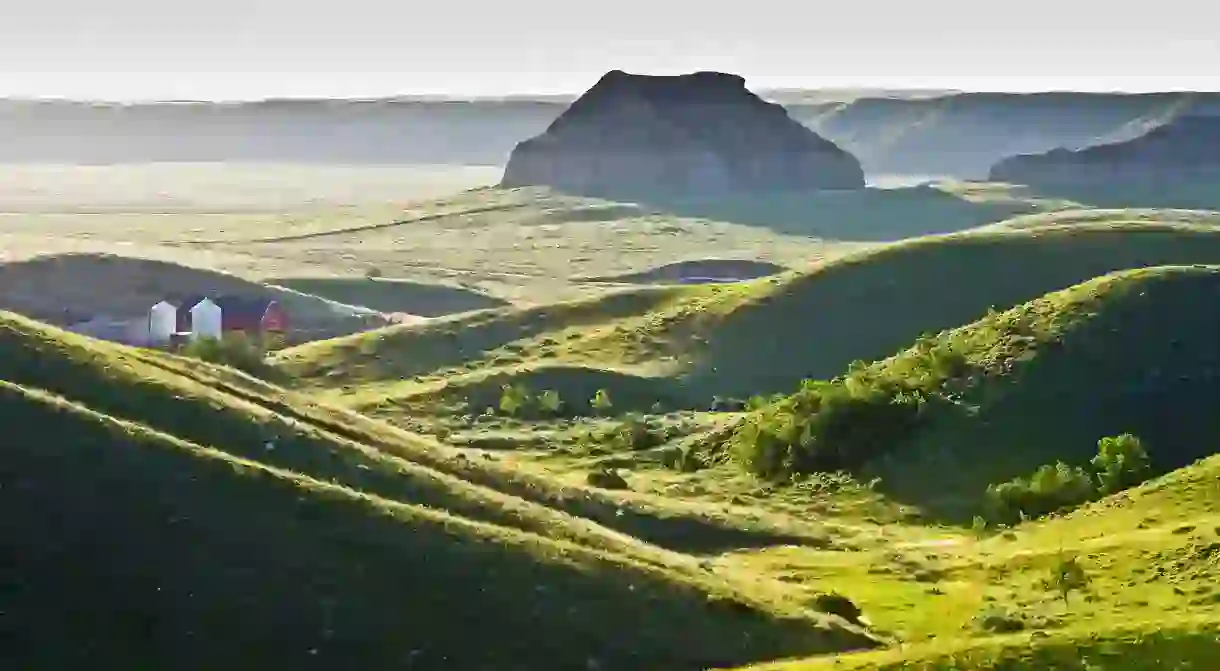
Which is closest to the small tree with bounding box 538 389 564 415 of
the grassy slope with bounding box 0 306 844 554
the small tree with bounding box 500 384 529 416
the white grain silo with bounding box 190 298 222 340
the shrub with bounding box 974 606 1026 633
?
the small tree with bounding box 500 384 529 416

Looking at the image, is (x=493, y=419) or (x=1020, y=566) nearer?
(x=1020, y=566)

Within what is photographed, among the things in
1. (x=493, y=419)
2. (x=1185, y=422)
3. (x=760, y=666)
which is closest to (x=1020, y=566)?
(x=760, y=666)

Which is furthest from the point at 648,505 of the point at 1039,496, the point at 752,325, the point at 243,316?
the point at 243,316

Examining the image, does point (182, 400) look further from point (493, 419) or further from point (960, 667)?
point (493, 419)

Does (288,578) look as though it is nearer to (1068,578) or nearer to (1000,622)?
(1000,622)

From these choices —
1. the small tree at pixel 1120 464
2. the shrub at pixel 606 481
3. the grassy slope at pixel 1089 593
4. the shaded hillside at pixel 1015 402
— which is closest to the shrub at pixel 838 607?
the grassy slope at pixel 1089 593

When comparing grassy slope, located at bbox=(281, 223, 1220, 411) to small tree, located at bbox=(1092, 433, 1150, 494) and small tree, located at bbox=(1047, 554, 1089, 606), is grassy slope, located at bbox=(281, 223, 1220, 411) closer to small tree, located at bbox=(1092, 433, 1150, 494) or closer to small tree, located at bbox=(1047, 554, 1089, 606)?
small tree, located at bbox=(1092, 433, 1150, 494)

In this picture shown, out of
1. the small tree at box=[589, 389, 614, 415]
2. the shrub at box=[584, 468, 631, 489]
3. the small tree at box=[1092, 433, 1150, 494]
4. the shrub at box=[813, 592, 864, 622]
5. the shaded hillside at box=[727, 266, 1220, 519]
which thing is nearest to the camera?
the shrub at box=[813, 592, 864, 622]
